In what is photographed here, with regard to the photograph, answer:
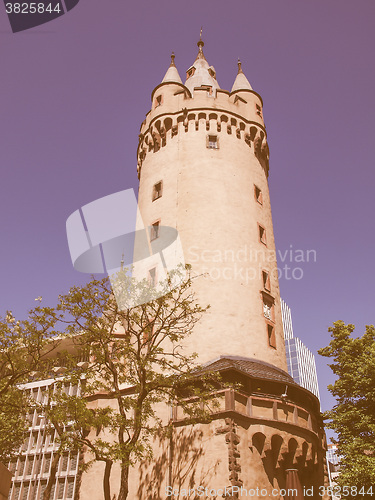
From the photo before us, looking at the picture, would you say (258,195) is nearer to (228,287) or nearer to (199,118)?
(199,118)

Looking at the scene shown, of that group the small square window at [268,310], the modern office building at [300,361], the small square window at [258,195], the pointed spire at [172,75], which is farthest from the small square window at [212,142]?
the modern office building at [300,361]

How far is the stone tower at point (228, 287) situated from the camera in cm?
2411

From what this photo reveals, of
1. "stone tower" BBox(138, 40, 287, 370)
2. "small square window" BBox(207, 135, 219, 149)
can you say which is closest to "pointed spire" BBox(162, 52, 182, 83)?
"stone tower" BBox(138, 40, 287, 370)

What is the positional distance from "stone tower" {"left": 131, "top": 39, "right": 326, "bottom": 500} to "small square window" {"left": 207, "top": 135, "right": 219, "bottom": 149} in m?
0.10

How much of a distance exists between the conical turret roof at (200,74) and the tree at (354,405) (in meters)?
26.5

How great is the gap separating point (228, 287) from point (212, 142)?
42.8 ft

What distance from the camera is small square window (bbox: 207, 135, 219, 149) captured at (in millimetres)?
37594

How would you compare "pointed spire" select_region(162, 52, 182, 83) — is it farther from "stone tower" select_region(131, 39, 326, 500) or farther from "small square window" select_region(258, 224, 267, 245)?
"small square window" select_region(258, 224, 267, 245)

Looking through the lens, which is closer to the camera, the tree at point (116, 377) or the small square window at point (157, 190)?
the tree at point (116, 377)

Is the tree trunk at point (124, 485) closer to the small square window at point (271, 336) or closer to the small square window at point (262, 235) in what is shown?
the small square window at point (271, 336)

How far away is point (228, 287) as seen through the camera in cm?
3078

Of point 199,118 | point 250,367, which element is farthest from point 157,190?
point 250,367

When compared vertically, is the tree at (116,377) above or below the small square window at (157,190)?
below

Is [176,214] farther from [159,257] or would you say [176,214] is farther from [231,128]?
[231,128]
